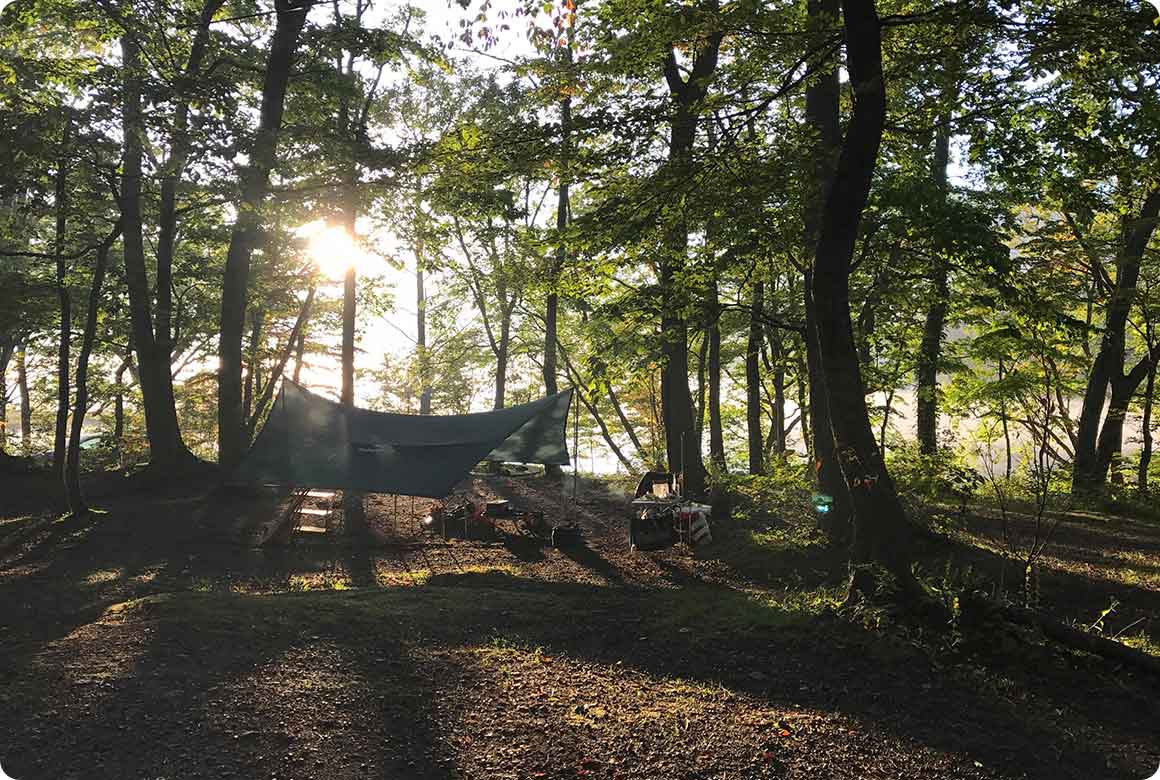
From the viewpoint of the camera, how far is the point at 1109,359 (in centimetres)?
1085

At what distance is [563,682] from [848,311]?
292cm

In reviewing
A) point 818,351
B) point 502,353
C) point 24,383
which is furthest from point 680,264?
point 24,383

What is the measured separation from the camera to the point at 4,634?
15.4 ft

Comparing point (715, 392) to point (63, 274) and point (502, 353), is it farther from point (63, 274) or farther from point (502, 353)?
point (63, 274)

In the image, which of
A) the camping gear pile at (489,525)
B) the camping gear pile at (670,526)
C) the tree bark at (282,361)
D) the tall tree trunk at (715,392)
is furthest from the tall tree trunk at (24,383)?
the camping gear pile at (670,526)

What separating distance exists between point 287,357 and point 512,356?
6383mm

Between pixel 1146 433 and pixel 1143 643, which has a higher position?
pixel 1146 433

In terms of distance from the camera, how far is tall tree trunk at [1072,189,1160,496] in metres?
10.0

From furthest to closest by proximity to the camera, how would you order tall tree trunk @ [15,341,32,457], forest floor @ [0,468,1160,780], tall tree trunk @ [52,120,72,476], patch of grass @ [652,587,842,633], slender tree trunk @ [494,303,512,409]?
tall tree trunk @ [15,341,32,457]
slender tree trunk @ [494,303,512,409]
tall tree trunk @ [52,120,72,476]
patch of grass @ [652,587,842,633]
forest floor @ [0,468,1160,780]

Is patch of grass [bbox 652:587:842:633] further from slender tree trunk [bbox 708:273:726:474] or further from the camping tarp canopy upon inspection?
slender tree trunk [bbox 708:273:726:474]

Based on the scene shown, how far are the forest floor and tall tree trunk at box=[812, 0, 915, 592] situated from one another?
33 centimetres

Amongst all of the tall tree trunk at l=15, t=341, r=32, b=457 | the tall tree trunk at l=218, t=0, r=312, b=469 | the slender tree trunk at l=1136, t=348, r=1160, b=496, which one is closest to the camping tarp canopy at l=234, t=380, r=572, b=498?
the tall tree trunk at l=218, t=0, r=312, b=469

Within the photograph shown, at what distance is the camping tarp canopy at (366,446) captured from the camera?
9156 mm

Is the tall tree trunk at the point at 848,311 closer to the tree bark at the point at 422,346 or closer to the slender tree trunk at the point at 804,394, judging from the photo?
the slender tree trunk at the point at 804,394
